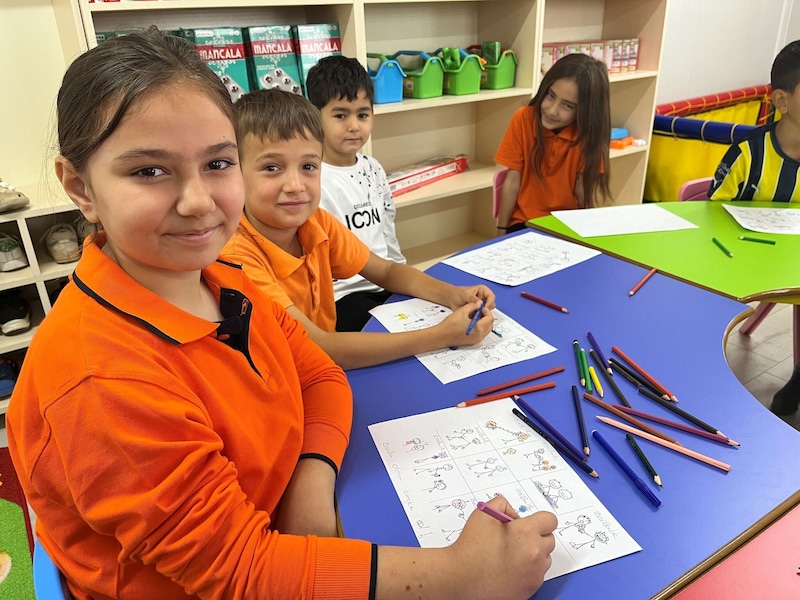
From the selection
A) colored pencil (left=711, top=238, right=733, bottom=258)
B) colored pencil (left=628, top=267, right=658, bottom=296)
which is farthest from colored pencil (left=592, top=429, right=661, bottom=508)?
colored pencil (left=711, top=238, right=733, bottom=258)

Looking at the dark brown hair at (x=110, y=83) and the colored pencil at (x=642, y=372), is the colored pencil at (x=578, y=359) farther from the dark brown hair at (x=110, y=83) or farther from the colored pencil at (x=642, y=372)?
the dark brown hair at (x=110, y=83)

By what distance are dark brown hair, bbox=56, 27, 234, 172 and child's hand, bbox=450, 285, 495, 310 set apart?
0.69 meters

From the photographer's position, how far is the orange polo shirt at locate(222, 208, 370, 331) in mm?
1143

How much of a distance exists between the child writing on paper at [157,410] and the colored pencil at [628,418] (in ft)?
0.90

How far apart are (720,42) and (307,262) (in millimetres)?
4203

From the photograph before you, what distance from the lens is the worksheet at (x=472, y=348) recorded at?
100 cm

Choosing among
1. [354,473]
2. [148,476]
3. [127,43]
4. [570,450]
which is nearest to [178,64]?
[127,43]

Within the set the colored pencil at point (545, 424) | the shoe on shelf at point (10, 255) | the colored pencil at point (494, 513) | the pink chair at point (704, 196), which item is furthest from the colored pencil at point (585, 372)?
the shoe on shelf at point (10, 255)

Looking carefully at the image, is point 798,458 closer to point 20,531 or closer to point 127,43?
point 127,43

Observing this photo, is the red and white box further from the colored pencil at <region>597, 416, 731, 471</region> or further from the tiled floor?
the colored pencil at <region>597, 416, 731, 471</region>

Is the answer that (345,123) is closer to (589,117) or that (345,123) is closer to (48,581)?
(589,117)

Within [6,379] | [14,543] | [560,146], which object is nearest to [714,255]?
[560,146]

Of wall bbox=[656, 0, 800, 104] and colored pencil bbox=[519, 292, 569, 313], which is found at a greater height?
wall bbox=[656, 0, 800, 104]

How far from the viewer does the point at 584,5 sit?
3305 mm
